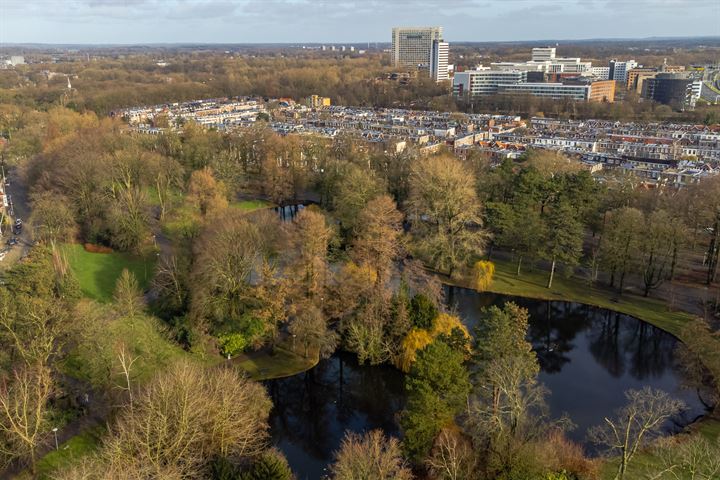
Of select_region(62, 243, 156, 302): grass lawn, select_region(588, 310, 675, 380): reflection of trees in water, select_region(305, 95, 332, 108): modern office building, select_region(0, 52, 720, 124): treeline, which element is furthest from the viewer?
select_region(305, 95, 332, 108): modern office building

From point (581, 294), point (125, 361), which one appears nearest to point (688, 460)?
point (581, 294)

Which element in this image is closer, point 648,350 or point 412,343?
point 412,343

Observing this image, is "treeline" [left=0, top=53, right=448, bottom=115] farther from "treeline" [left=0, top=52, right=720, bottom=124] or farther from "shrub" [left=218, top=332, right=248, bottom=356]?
"shrub" [left=218, top=332, right=248, bottom=356]

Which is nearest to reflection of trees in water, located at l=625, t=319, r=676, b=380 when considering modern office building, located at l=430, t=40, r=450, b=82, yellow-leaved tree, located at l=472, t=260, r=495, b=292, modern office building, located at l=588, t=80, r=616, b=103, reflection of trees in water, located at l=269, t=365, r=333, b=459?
yellow-leaved tree, located at l=472, t=260, r=495, b=292

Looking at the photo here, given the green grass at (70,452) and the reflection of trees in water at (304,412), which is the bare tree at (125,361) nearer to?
the green grass at (70,452)

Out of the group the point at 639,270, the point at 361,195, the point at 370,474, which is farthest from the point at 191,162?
the point at 370,474

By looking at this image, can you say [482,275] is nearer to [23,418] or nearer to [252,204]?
[23,418]
